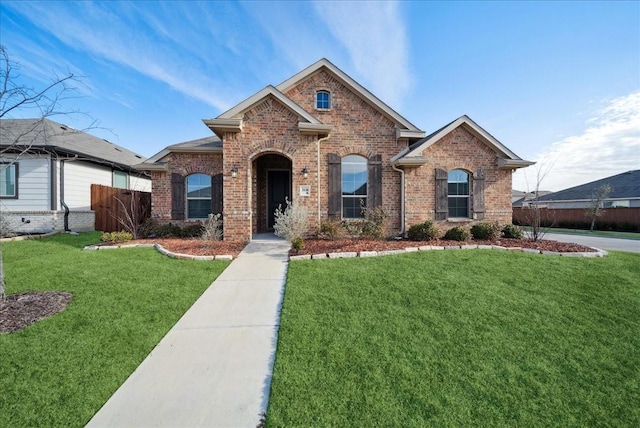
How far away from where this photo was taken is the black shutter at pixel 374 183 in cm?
1061

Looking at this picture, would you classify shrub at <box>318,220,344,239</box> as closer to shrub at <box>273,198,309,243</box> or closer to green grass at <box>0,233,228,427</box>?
shrub at <box>273,198,309,243</box>

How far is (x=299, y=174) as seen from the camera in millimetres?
9602

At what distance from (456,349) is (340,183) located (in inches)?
300

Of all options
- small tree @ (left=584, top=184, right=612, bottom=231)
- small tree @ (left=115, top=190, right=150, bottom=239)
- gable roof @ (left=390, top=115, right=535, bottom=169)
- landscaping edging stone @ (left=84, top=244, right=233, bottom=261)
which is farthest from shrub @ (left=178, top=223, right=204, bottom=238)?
small tree @ (left=584, top=184, right=612, bottom=231)

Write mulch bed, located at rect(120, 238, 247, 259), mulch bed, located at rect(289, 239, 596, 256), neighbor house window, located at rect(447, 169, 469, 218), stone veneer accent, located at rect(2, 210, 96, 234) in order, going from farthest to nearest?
1. stone veneer accent, located at rect(2, 210, 96, 234)
2. neighbor house window, located at rect(447, 169, 469, 218)
3. mulch bed, located at rect(120, 238, 247, 259)
4. mulch bed, located at rect(289, 239, 596, 256)

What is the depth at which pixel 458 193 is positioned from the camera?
1074 centimetres

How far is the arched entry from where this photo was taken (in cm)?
1173

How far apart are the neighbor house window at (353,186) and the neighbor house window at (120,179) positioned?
1377cm

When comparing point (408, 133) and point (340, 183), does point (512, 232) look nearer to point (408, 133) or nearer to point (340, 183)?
point (408, 133)

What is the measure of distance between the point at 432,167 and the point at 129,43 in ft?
37.4

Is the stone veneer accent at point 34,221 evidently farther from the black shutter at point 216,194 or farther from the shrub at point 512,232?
the shrub at point 512,232

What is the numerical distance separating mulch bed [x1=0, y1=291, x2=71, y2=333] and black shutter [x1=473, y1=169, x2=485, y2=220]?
39.9ft

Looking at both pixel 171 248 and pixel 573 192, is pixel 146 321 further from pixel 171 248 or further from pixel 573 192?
pixel 573 192

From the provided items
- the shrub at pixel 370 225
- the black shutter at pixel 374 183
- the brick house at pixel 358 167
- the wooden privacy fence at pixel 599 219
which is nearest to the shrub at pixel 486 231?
the brick house at pixel 358 167
